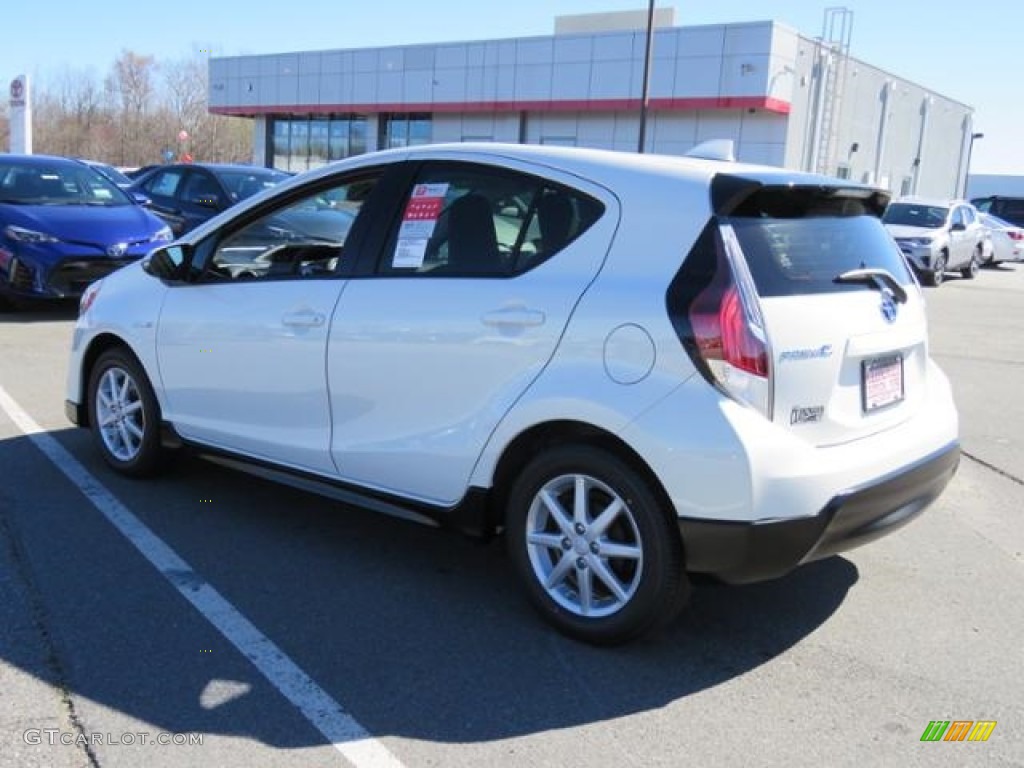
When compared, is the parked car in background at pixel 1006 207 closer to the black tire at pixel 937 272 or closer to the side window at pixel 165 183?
the black tire at pixel 937 272

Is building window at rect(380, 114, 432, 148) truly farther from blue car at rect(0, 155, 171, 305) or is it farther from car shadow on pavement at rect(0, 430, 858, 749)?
car shadow on pavement at rect(0, 430, 858, 749)

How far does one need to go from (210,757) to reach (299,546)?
1.66m

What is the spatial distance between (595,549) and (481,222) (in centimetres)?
134

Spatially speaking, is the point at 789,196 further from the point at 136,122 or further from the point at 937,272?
the point at 136,122

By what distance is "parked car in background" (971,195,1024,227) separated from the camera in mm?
37000

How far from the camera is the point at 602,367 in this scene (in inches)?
131

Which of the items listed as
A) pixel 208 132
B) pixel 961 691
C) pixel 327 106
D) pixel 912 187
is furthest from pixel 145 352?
pixel 208 132

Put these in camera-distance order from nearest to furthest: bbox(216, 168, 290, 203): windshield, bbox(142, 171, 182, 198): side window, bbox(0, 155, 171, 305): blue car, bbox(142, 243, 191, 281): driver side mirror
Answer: bbox(142, 243, 191, 281): driver side mirror, bbox(0, 155, 171, 305): blue car, bbox(216, 168, 290, 203): windshield, bbox(142, 171, 182, 198): side window

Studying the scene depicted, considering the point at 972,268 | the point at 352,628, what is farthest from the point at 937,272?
the point at 352,628

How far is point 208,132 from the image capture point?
267 ft

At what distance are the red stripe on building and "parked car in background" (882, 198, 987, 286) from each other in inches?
537

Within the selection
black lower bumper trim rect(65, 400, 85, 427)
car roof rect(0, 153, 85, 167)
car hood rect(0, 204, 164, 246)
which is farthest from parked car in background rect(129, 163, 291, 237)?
black lower bumper trim rect(65, 400, 85, 427)

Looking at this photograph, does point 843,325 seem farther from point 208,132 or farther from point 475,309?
point 208,132

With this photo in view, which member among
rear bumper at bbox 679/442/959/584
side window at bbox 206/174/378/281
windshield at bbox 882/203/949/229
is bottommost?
rear bumper at bbox 679/442/959/584
